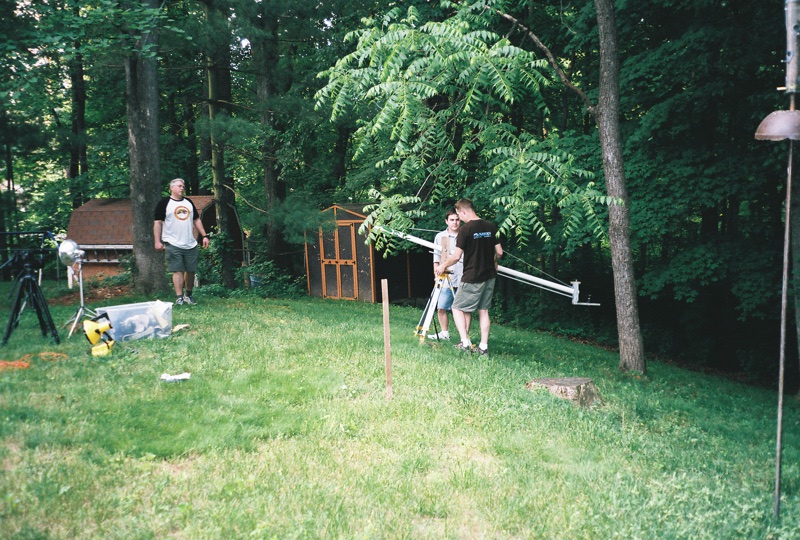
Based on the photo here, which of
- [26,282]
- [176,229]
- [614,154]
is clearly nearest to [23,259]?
[26,282]

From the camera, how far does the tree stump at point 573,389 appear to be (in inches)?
261

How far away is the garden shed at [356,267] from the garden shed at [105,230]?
10.9ft

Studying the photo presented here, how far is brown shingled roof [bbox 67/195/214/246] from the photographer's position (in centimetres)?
2111

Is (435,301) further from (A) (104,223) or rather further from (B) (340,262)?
(A) (104,223)

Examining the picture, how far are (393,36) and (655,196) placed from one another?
8.54 meters

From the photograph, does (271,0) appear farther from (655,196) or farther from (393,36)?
(655,196)

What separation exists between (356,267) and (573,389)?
12652 mm

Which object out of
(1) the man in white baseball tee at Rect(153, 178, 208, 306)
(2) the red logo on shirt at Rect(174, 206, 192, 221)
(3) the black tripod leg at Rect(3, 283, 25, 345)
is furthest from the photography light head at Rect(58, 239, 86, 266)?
(2) the red logo on shirt at Rect(174, 206, 192, 221)

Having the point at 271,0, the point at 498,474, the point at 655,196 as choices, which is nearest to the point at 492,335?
the point at 655,196

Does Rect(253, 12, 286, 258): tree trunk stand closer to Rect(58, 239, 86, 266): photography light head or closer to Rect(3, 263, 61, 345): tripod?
Rect(58, 239, 86, 266): photography light head

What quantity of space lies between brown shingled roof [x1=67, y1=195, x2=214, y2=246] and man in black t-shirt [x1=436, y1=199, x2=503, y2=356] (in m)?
14.7

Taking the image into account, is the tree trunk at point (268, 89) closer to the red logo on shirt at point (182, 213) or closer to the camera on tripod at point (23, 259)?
the red logo on shirt at point (182, 213)

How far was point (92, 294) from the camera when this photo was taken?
12633 mm

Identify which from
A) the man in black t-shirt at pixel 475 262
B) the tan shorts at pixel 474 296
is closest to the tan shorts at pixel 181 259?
the man in black t-shirt at pixel 475 262
